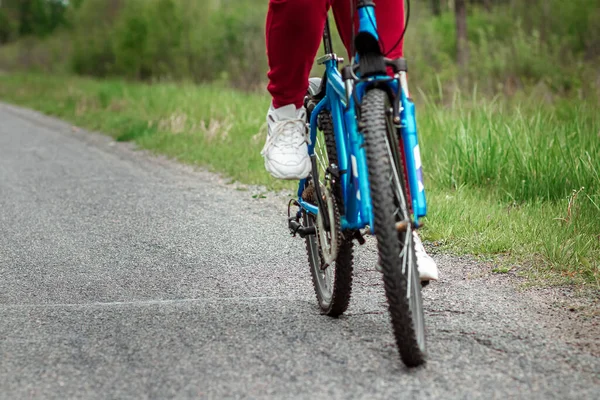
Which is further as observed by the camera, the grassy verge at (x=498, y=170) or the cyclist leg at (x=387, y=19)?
the grassy verge at (x=498, y=170)

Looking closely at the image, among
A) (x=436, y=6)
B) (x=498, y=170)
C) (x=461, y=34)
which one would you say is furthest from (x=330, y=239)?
(x=436, y=6)

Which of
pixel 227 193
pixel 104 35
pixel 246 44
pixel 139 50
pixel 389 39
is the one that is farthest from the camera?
pixel 104 35

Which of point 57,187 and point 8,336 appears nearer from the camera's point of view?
point 8,336

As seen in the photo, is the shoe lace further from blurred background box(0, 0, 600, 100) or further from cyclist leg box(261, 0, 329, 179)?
blurred background box(0, 0, 600, 100)

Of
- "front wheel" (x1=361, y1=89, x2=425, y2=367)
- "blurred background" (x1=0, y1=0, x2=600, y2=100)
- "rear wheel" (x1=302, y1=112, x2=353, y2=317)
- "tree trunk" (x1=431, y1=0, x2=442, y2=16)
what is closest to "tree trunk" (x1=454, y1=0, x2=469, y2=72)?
"blurred background" (x1=0, y1=0, x2=600, y2=100)

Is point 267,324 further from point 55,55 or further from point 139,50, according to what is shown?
point 55,55

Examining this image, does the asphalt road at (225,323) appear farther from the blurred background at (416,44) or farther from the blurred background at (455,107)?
the blurred background at (416,44)

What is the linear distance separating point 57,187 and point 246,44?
10.4 metres

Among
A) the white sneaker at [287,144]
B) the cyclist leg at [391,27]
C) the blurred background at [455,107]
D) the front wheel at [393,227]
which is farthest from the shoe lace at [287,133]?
the blurred background at [455,107]

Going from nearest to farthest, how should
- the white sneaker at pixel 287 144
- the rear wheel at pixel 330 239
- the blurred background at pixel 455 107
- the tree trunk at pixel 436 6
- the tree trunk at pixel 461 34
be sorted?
the rear wheel at pixel 330 239 → the white sneaker at pixel 287 144 → the blurred background at pixel 455 107 → the tree trunk at pixel 461 34 → the tree trunk at pixel 436 6

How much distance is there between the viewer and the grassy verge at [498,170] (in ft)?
12.9

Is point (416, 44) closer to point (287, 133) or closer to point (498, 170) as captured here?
point (498, 170)

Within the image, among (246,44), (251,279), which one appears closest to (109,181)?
(251,279)

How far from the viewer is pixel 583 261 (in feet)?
11.8
